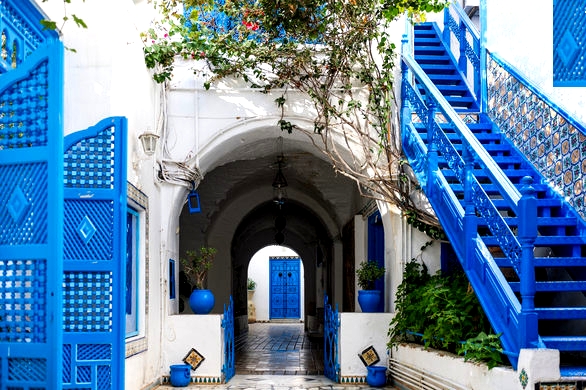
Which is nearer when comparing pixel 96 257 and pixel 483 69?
pixel 96 257

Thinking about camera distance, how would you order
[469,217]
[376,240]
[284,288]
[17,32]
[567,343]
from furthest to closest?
[284,288] → [376,240] → [469,217] → [567,343] → [17,32]

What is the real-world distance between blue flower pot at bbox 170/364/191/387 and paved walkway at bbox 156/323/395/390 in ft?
0.36

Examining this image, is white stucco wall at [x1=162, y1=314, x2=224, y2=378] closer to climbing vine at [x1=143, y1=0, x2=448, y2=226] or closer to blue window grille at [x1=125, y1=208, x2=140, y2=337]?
blue window grille at [x1=125, y1=208, x2=140, y2=337]

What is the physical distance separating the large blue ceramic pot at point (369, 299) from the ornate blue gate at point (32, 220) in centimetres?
604

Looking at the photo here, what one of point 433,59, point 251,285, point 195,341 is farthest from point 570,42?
point 251,285

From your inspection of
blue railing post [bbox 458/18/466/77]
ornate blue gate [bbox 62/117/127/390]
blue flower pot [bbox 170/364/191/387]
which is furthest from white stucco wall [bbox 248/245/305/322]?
ornate blue gate [bbox 62/117/127/390]

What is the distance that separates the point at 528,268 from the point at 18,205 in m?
3.65

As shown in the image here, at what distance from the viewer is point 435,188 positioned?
8164 millimetres

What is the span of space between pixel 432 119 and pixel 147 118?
3.15 m

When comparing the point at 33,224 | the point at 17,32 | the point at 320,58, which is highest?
the point at 320,58

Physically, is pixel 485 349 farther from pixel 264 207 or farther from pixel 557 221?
pixel 264 207

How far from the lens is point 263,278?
28734mm

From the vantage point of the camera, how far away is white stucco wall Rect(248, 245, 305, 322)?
2834 cm

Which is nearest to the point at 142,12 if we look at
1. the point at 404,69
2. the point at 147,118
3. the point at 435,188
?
the point at 147,118
